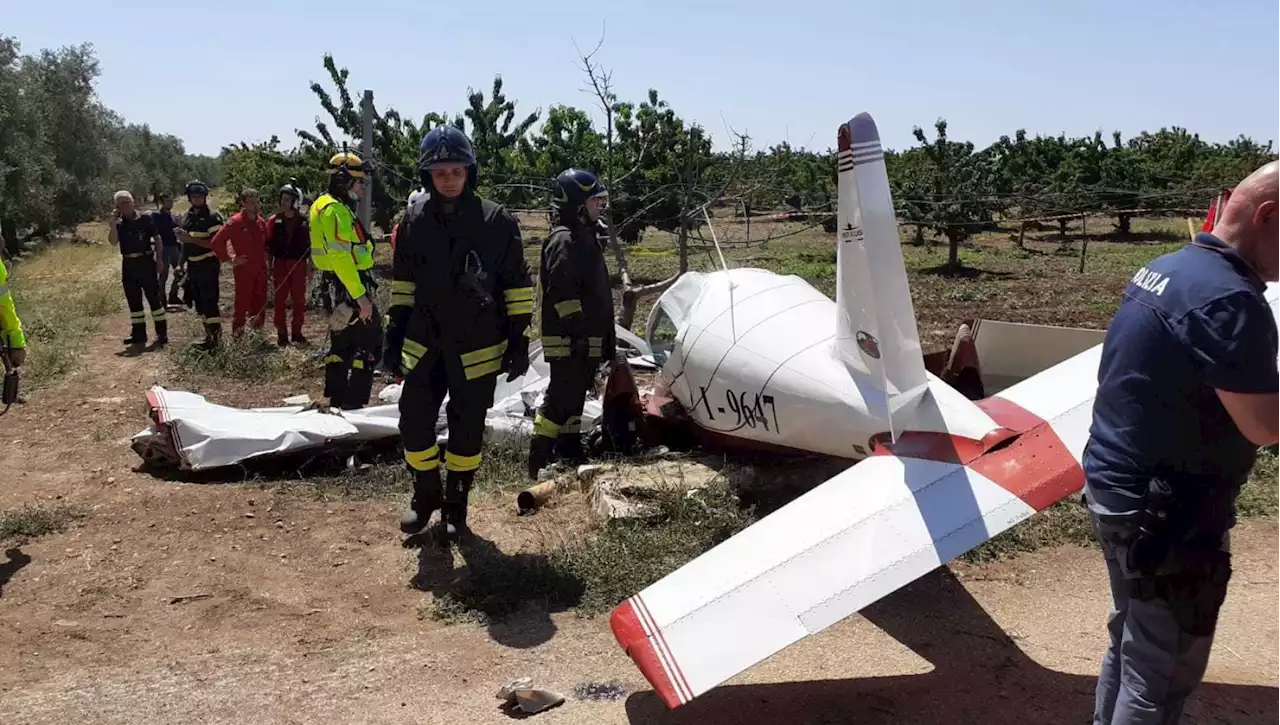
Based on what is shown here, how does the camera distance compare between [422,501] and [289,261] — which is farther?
[289,261]

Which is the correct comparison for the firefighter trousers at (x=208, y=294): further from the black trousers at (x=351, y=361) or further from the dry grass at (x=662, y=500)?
the black trousers at (x=351, y=361)

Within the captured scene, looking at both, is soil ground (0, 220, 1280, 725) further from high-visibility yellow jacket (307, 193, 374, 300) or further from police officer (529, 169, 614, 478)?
high-visibility yellow jacket (307, 193, 374, 300)

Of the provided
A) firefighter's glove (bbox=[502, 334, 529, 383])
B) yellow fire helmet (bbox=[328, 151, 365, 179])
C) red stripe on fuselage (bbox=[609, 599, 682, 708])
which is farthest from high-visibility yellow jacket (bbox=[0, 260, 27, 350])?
red stripe on fuselage (bbox=[609, 599, 682, 708])

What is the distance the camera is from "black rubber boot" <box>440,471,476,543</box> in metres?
5.00

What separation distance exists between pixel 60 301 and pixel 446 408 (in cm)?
1290

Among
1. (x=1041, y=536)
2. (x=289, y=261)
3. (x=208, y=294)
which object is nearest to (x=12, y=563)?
(x=1041, y=536)

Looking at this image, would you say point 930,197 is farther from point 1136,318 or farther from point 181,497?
point 1136,318

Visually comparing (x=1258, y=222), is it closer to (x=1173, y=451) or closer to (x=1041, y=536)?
(x=1173, y=451)

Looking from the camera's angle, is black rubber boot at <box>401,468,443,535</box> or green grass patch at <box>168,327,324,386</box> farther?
green grass patch at <box>168,327,324,386</box>

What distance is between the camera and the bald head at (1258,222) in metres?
2.23

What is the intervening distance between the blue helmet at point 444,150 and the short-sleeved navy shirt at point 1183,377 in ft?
10.2

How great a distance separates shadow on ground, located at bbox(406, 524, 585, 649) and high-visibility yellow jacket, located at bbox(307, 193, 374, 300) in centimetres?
261

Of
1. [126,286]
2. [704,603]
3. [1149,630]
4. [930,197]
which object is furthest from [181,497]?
[930,197]

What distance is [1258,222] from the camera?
2244 mm
